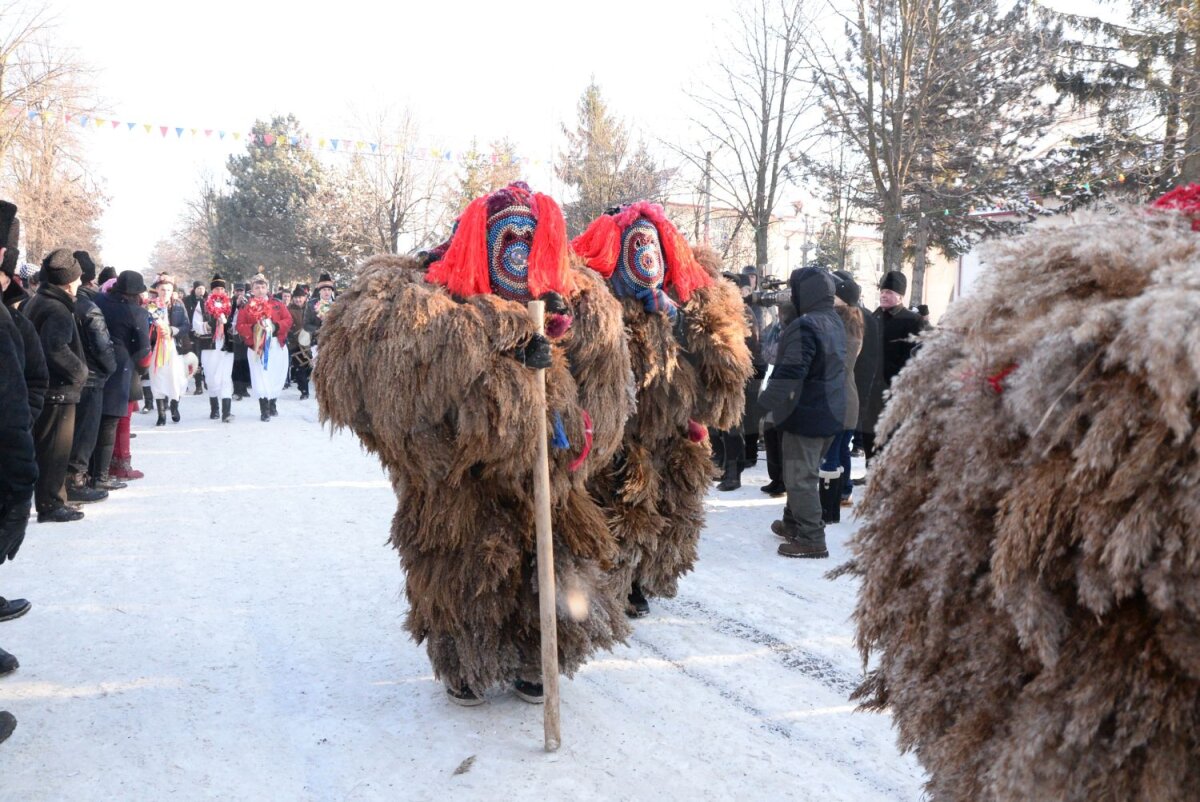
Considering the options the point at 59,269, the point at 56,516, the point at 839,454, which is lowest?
the point at 56,516

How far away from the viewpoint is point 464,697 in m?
3.53

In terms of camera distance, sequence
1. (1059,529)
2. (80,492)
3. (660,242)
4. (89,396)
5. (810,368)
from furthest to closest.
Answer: (80,492) → (89,396) → (810,368) → (660,242) → (1059,529)

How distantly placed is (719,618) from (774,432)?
327 centimetres

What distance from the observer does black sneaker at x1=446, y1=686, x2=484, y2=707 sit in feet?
11.5

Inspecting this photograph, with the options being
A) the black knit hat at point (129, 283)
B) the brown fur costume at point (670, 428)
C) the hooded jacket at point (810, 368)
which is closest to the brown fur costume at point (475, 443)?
the brown fur costume at point (670, 428)

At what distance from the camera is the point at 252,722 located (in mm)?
3420

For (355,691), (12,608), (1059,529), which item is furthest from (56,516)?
(1059,529)

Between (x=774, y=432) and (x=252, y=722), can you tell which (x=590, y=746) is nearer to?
(x=252, y=722)

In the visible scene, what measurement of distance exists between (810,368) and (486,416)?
130 inches

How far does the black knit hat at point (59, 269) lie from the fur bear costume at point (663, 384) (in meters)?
3.97

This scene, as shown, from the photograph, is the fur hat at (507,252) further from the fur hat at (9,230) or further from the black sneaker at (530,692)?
the fur hat at (9,230)

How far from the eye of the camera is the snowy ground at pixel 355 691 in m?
3.01

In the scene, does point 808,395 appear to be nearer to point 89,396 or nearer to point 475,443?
point 475,443

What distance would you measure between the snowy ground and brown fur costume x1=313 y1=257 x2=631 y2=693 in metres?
0.39
